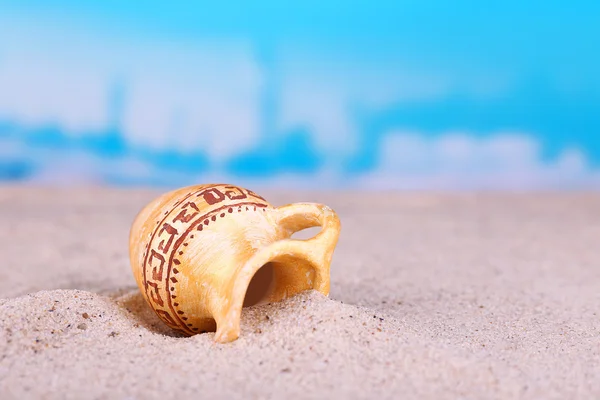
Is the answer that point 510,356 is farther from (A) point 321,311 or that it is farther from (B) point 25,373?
(B) point 25,373

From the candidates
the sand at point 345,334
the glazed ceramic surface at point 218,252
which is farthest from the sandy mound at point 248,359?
the glazed ceramic surface at point 218,252

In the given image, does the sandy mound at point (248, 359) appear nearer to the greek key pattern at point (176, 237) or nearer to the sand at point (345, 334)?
the sand at point (345, 334)

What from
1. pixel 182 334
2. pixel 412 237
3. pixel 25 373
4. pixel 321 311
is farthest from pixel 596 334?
pixel 412 237

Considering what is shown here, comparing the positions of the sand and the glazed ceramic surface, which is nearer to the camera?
the sand

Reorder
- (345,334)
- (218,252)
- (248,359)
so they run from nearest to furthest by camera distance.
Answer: (248,359)
(345,334)
(218,252)

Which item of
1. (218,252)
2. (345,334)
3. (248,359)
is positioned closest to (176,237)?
(218,252)

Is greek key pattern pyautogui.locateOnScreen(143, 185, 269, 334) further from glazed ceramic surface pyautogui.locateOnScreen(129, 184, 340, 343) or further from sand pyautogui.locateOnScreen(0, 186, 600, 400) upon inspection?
sand pyautogui.locateOnScreen(0, 186, 600, 400)

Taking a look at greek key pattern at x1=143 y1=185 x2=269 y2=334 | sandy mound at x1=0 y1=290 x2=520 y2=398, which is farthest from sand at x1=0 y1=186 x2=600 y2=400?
greek key pattern at x1=143 y1=185 x2=269 y2=334

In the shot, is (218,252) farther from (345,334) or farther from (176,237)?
(345,334)

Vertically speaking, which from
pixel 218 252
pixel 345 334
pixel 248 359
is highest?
pixel 218 252
